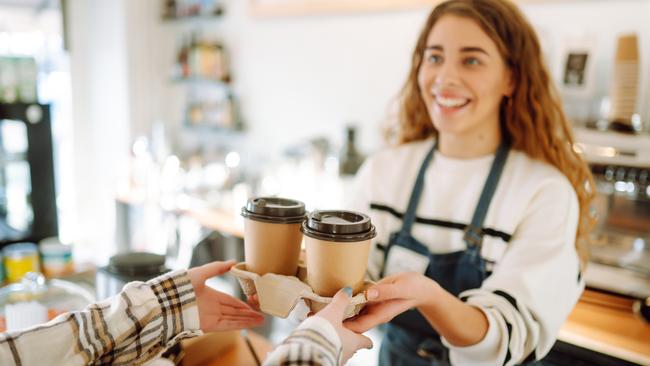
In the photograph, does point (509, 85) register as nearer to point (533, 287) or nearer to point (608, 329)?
point (533, 287)

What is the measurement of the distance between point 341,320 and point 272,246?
0.19 metres

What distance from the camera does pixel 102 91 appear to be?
389cm

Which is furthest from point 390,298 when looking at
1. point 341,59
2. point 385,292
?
point 341,59

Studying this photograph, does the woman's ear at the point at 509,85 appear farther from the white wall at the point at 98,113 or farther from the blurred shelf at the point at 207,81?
the white wall at the point at 98,113

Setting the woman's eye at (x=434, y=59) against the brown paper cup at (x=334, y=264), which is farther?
the woman's eye at (x=434, y=59)

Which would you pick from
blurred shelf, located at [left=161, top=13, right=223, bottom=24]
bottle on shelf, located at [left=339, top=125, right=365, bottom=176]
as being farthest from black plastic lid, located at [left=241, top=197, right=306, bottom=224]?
blurred shelf, located at [left=161, top=13, right=223, bottom=24]

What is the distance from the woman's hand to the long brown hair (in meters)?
0.55

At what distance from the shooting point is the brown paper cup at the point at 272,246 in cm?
94

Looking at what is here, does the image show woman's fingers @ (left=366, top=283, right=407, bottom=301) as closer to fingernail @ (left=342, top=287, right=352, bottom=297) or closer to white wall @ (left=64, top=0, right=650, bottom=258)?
fingernail @ (left=342, top=287, right=352, bottom=297)

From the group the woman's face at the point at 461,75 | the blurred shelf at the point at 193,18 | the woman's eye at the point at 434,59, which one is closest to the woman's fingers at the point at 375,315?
the woman's face at the point at 461,75

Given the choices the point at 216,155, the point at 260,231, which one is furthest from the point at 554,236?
the point at 216,155

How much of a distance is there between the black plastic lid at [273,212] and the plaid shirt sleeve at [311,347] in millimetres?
192

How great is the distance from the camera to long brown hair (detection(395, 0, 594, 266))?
1.29 metres

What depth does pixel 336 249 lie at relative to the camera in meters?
0.86
